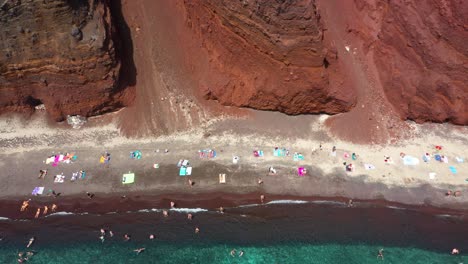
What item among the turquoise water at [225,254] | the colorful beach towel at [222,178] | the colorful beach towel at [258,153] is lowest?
the turquoise water at [225,254]

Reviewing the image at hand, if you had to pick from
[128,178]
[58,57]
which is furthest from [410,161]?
[58,57]

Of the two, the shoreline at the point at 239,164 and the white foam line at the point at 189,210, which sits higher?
the shoreline at the point at 239,164

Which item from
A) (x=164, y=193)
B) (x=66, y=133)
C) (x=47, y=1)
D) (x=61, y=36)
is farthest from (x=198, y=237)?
(x=47, y=1)

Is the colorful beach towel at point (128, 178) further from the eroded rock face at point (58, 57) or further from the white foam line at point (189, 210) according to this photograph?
the eroded rock face at point (58, 57)

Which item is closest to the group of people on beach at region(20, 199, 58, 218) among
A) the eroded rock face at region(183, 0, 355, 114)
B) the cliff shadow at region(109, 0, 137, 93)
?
the cliff shadow at region(109, 0, 137, 93)

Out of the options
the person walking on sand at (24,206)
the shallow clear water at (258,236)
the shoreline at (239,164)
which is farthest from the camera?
the shoreline at (239,164)

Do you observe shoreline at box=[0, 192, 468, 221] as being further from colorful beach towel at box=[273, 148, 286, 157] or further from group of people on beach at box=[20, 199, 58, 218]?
colorful beach towel at box=[273, 148, 286, 157]

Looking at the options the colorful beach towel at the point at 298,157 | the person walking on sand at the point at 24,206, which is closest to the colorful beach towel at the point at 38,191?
the person walking on sand at the point at 24,206

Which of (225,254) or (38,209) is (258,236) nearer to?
(225,254)
